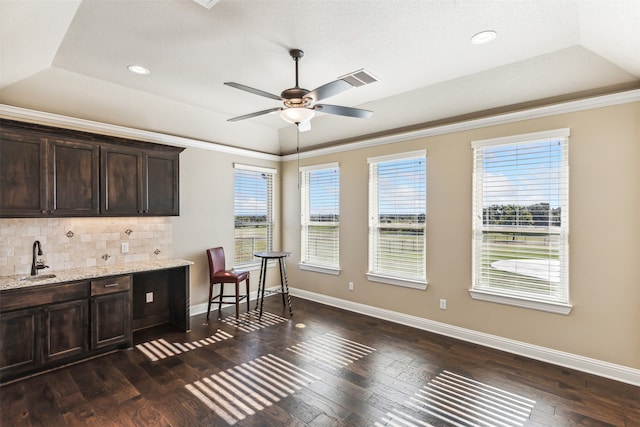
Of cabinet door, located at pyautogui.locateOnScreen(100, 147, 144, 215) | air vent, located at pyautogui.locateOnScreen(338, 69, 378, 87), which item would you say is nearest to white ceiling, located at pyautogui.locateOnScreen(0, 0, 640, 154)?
air vent, located at pyautogui.locateOnScreen(338, 69, 378, 87)

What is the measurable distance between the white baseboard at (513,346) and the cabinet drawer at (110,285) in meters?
3.07

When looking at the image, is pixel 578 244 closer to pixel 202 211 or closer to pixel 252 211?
pixel 252 211

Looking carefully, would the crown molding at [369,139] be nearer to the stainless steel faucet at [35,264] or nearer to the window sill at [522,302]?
the stainless steel faucet at [35,264]

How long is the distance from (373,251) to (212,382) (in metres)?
2.82

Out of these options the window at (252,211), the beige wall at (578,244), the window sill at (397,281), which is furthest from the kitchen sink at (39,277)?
the beige wall at (578,244)

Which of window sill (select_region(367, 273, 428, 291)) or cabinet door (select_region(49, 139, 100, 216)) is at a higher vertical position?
cabinet door (select_region(49, 139, 100, 216))

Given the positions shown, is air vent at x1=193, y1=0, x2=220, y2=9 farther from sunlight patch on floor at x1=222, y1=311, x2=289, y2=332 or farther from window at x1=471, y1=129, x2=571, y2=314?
sunlight patch on floor at x1=222, y1=311, x2=289, y2=332

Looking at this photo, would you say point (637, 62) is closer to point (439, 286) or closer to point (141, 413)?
point (439, 286)

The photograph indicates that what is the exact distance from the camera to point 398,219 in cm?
449

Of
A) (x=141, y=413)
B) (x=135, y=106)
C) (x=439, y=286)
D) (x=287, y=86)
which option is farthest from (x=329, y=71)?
(x=141, y=413)

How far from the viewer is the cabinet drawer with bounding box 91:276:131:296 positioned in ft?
10.7

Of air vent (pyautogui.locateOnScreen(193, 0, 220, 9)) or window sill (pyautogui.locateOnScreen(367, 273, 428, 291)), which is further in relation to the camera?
window sill (pyautogui.locateOnScreen(367, 273, 428, 291))

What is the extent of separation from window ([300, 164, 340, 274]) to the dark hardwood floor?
5.66 feet

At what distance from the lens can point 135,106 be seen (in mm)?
4047
